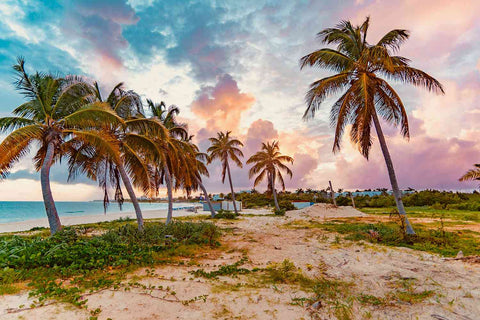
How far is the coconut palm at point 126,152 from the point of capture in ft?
35.0

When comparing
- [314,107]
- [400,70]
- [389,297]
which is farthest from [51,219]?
[400,70]

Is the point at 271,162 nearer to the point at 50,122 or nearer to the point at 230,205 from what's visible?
the point at 230,205

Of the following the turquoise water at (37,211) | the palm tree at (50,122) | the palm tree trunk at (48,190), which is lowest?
the turquoise water at (37,211)

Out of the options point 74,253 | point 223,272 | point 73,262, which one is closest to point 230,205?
point 74,253

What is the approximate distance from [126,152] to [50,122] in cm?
313

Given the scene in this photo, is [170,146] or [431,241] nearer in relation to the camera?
[431,241]

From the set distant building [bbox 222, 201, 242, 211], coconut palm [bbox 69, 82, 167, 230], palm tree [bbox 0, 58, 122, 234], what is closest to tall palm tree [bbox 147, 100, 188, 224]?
coconut palm [bbox 69, 82, 167, 230]

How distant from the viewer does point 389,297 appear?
4.02 metres

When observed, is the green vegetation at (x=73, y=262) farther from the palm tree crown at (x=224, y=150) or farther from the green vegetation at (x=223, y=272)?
the palm tree crown at (x=224, y=150)

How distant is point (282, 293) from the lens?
169 inches

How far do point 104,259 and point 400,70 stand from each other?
42.2ft

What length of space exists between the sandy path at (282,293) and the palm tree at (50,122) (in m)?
6.06

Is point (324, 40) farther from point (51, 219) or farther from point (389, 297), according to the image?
point (51, 219)

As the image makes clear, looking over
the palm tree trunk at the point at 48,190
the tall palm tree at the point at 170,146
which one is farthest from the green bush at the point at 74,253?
the tall palm tree at the point at 170,146
